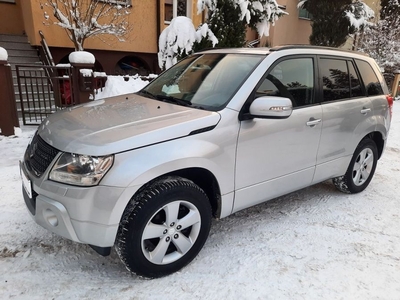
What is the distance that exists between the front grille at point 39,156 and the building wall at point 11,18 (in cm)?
856

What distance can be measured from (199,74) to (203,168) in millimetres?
1180

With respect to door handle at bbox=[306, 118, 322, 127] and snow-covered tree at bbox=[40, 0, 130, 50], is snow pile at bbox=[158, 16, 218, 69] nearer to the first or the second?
snow-covered tree at bbox=[40, 0, 130, 50]

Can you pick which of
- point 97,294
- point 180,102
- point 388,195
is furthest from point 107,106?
point 388,195

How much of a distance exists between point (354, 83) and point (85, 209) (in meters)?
3.24

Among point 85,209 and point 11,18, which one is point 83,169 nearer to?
point 85,209

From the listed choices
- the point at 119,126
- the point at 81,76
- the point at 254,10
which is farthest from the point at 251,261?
the point at 254,10

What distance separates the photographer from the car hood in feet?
7.09

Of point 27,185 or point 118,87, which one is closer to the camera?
point 27,185

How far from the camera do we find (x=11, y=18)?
30.6 ft

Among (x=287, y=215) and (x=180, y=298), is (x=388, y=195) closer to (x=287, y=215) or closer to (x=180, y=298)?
(x=287, y=215)

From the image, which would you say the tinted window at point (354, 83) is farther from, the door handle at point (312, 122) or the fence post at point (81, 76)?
the fence post at point (81, 76)

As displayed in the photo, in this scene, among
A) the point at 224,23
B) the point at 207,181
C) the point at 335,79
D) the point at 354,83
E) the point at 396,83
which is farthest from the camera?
the point at 396,83

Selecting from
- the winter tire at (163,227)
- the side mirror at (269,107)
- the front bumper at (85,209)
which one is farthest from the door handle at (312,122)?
the front bumper at (85,209)

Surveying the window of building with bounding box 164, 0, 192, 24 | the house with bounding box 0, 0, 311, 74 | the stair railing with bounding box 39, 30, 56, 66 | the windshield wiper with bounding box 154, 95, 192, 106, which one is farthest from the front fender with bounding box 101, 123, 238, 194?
the window of building with bounding box 164, 0, 192, 24
